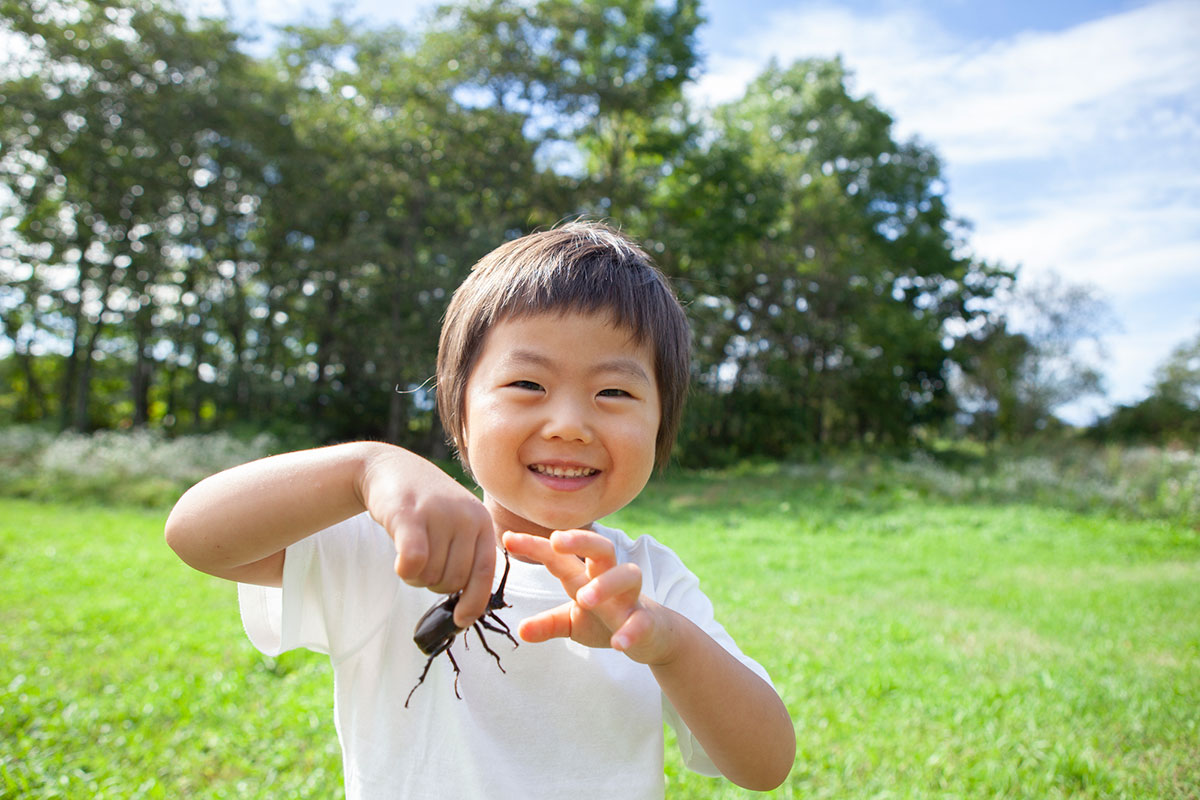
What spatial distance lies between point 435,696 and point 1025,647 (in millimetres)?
4798

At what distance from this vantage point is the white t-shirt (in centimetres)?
140

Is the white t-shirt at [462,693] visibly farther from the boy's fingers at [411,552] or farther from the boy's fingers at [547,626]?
the boy's fingers at [411,552]

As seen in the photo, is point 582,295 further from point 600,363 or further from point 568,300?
point 600,363

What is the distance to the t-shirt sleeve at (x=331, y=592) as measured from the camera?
4.63 feet

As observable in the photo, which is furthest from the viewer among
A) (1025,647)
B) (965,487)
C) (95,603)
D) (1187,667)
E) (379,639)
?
(965,487)

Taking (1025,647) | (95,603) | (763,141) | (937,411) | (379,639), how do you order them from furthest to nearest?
1. (937,411)
2. (763,141)
3. (95,603)
4. (1025,647)
5. (379,639)

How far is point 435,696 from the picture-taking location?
4.76ft

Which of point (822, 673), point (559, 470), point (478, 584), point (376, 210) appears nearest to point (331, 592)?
point (559, 470)

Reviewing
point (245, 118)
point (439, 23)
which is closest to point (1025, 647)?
point (439, 23)

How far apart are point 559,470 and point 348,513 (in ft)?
1.30

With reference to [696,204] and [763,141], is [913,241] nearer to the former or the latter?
[763,141]

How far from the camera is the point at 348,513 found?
1.10 meters

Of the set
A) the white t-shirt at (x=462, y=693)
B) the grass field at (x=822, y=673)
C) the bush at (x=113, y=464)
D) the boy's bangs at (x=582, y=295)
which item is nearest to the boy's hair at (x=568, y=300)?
the boy's bangs at (x=582, y=295)

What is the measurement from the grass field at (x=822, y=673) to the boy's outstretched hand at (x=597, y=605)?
6.84ft
